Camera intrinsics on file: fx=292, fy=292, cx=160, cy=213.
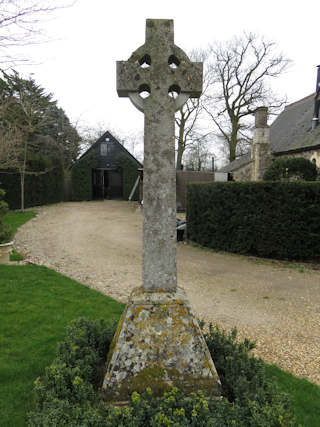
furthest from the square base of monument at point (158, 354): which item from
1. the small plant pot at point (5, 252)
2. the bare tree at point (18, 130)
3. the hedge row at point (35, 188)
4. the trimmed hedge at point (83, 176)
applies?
the trimmed hedge at point (83, 176)

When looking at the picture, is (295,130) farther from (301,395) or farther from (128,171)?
(301,395)

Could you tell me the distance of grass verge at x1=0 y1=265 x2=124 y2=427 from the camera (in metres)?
2.99

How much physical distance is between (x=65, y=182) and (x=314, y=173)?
21.6 metres

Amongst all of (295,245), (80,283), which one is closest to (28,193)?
(80,283)

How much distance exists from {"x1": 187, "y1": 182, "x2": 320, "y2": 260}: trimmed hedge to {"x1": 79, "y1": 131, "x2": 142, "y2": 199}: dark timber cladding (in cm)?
1763

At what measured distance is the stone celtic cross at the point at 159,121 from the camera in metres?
2.48

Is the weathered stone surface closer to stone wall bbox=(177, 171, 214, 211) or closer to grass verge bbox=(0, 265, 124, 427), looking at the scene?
grass verge bbox=(0, 265, 124, 427)

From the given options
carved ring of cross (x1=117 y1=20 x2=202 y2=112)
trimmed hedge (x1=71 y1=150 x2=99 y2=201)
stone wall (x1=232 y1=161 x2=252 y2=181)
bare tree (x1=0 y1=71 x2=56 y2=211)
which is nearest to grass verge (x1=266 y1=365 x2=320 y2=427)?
carved ring of cross (x1=117 y1=20 x2=202 y2=112)

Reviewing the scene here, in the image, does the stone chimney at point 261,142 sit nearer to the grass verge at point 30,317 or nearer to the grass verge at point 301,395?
the grass verge at point 30,317

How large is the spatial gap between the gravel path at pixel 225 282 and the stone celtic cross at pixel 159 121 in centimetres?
265

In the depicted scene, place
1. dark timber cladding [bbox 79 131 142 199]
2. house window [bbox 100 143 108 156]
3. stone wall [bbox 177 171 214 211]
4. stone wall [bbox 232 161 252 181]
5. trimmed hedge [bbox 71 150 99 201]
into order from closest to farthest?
A: stone wall [bbox 232 161 252 181] → stone wall [bbox 177 171 214 211] → trimmed hedge [bbox 71 150 99 201] → dark timber cladding [bbox 79 131 142 199] → house window [bbox 100 143 108 156]

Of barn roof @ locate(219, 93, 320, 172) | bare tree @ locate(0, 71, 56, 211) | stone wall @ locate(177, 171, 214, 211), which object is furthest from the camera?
stone wall @ locate(177, 171, 214, 211)

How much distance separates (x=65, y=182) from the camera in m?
27.5

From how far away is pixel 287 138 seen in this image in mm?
18688
